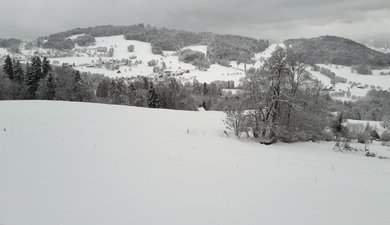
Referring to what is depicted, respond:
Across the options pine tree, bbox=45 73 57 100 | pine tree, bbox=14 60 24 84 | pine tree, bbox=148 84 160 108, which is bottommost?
pine tree, bbox=148 84 160 108

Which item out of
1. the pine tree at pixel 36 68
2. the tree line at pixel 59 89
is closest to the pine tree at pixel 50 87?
the tree line at pixel 59 89

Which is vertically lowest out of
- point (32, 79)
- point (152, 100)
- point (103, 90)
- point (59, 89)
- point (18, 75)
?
point (152, 100)

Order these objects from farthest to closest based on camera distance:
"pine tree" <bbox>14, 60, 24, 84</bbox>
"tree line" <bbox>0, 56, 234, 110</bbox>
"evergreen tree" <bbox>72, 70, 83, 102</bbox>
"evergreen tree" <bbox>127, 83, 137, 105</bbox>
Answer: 1. "evergreen tree" <bbox>127, 83, 137, 105</bbox>
2. "pine tree" <bbox>14, 60, 24, 84</bbox>
3. "evergreen tree" <bbox>72, 70, 83, 102</bbox>
4. "tree line" <bbox>0, 56, 234, 110</bbox>

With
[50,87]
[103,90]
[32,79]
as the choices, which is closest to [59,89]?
[50,87]

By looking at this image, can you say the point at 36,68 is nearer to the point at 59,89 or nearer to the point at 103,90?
the point at 59,89

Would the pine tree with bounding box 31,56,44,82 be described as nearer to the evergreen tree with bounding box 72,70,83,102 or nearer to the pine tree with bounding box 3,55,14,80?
the evergreen tree with bounding box 72,70,83,102

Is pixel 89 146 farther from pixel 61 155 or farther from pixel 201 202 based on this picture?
pixel 201 202

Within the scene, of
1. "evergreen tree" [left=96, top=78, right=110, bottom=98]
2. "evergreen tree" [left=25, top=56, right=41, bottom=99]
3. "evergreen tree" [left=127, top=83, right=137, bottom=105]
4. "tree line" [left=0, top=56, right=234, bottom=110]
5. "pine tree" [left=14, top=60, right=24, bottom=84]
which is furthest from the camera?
"evergreen tree" [left=96, top=78, right=110, bottom=98]

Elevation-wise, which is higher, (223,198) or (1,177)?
(1,177)

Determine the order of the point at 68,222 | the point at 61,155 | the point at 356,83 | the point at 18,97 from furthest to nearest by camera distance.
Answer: the point at 356,83 → the point at 18,97 → the point at 61,155 → the point at 68,222

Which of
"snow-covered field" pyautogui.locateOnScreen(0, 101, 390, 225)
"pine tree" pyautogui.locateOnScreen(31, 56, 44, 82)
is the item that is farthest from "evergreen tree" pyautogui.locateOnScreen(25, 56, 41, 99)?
"snow-covered field" pyautogui.locateOnScreen(0, 101, 390, 225)

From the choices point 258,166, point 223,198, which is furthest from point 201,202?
point 258,166

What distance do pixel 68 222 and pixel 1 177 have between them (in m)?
3.08

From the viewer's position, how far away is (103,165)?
8391 mm
